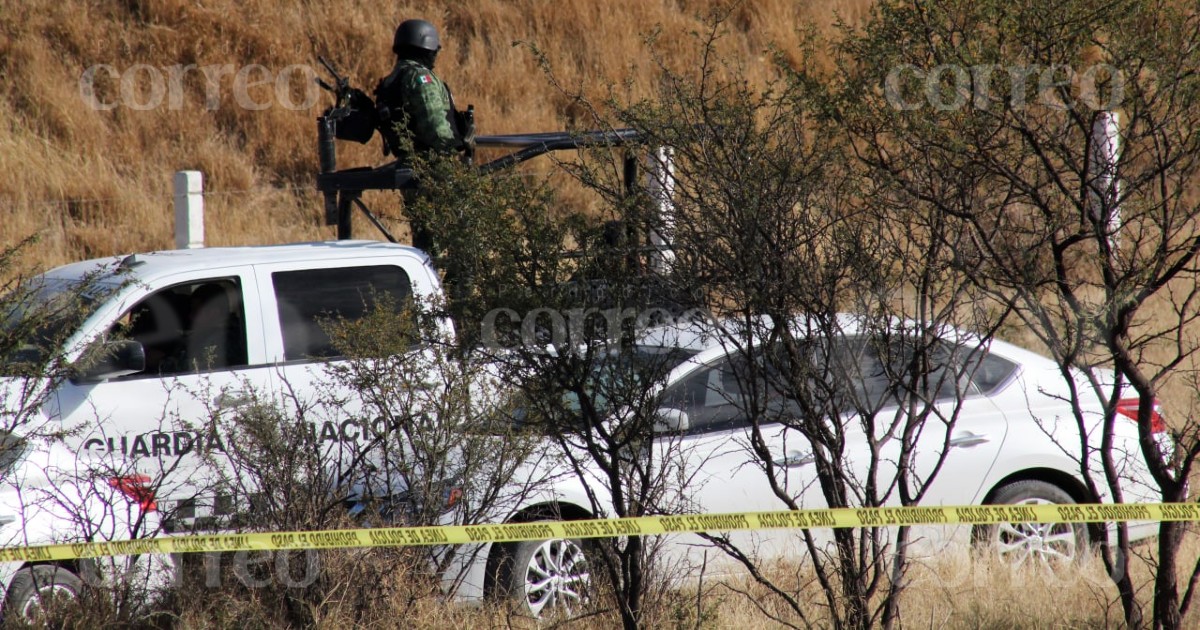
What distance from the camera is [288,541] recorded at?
167 inches

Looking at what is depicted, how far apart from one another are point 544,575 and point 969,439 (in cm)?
219

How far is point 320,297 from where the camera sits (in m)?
6.20

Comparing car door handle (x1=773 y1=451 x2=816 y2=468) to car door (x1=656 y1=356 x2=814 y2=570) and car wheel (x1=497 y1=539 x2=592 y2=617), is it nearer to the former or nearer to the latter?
car door (x1=656 y1=356 x2=814 y2=570)

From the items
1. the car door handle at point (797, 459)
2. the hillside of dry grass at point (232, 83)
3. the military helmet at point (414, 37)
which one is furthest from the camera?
the hillside of dry grass at point (232, 83)

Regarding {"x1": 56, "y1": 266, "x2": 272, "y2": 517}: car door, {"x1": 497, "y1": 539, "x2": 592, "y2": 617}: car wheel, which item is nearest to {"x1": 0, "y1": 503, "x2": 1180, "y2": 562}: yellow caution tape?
{"x1": 56, "y1": 266, "x2": 272, "y2": 517}: car door

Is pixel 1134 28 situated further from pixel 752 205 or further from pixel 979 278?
pixel 752 205

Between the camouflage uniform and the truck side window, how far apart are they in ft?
5.23

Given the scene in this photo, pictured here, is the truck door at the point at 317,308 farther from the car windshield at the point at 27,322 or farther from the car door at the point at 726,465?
the car door at the point at 726,465

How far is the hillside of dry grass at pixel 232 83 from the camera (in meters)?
13.8

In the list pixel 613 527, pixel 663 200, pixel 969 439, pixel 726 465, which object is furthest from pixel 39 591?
pixel 969 439

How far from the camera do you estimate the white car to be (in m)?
5.05

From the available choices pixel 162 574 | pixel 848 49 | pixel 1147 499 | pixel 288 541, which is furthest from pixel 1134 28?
pixel 162 574

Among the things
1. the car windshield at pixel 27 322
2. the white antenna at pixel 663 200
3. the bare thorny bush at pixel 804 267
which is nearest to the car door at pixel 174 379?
the car windshield at pixel 27 322

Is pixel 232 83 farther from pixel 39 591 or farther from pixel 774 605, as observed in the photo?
pixel 774 605
